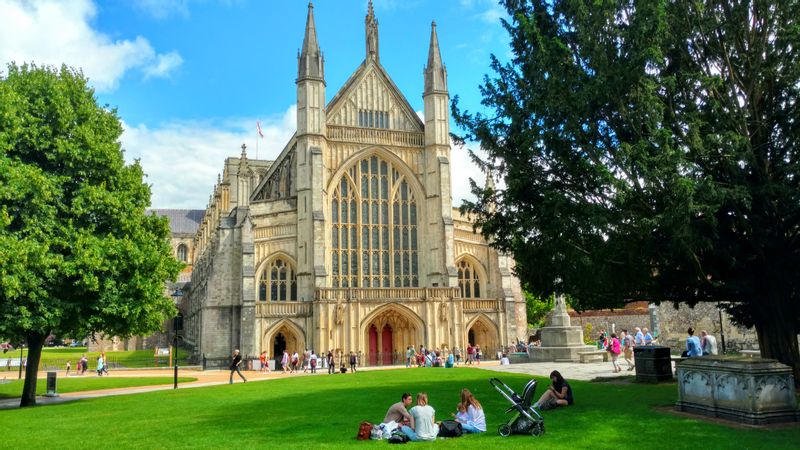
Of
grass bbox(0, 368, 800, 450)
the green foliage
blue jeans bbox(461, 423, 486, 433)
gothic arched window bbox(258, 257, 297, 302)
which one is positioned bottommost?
grass bbox(0, 368, 800, 450)

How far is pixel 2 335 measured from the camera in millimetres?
18859

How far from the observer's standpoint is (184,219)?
95.7 m

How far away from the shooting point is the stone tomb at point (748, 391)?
10906 mm

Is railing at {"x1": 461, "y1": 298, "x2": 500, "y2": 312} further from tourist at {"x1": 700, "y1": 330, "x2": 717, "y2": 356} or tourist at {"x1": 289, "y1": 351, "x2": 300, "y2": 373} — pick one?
tourist at {"x1": 700, "y1": 330, "x2": 717, "y2": 356}

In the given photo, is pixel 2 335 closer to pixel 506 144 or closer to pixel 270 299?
pixel 506 144

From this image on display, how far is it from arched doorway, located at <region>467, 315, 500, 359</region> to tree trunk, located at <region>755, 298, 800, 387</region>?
27.9 metres

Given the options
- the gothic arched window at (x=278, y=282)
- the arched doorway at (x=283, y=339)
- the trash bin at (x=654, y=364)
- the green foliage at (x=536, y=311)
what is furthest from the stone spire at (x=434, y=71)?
the trash bin at (x=654, y=364)

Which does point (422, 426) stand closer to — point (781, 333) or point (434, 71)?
point (781, 333)

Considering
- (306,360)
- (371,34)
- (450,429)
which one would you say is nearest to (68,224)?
(450,429)

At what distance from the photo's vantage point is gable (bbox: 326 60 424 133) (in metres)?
43.7

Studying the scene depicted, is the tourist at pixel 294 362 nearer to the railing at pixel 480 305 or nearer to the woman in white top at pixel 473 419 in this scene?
the railing at pixel 480 305

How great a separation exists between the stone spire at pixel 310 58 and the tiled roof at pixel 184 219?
55.7 m

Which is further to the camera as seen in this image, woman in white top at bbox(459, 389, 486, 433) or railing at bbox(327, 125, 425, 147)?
railing at bbox(327, 125, 425, 147)

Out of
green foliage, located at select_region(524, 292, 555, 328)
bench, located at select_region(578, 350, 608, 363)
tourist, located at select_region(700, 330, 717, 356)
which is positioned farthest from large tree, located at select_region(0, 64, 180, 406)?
green foliage, located at select_region(524, 292, 555, 328)
